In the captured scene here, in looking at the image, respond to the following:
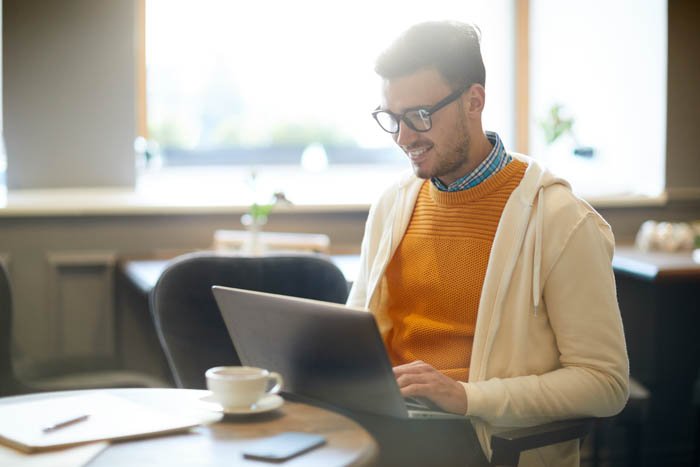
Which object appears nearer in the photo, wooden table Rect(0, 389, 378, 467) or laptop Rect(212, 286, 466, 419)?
wooden table Rect(0, 389, 378, 467)

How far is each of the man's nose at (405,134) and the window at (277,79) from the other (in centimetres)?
217

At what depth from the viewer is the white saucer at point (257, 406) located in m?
1.47

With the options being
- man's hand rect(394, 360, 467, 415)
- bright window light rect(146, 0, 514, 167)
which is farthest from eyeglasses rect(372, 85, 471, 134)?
bright window light rect(146, 0, 514, 167)

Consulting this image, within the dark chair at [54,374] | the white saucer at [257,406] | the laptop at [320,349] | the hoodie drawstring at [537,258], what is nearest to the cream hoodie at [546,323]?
the hoodie drawstring at [537,258]

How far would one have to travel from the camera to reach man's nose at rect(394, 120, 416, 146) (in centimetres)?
181

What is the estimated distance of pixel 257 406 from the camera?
1.49 meters

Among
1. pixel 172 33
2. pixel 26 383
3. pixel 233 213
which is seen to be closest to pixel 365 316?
pixel 26 383

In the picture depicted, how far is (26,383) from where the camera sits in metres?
2.54

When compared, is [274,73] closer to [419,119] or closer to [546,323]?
[419,119]

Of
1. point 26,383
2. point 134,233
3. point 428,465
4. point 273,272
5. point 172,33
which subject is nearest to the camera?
point 428,465

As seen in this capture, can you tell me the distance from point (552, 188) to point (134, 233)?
6.46 feet

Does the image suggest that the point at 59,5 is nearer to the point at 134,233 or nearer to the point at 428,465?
the point at 134,233

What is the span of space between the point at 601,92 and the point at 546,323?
95.5 inches

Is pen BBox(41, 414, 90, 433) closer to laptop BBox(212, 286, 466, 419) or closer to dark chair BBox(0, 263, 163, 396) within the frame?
laptop BBox(212, 286, 466, 419)
